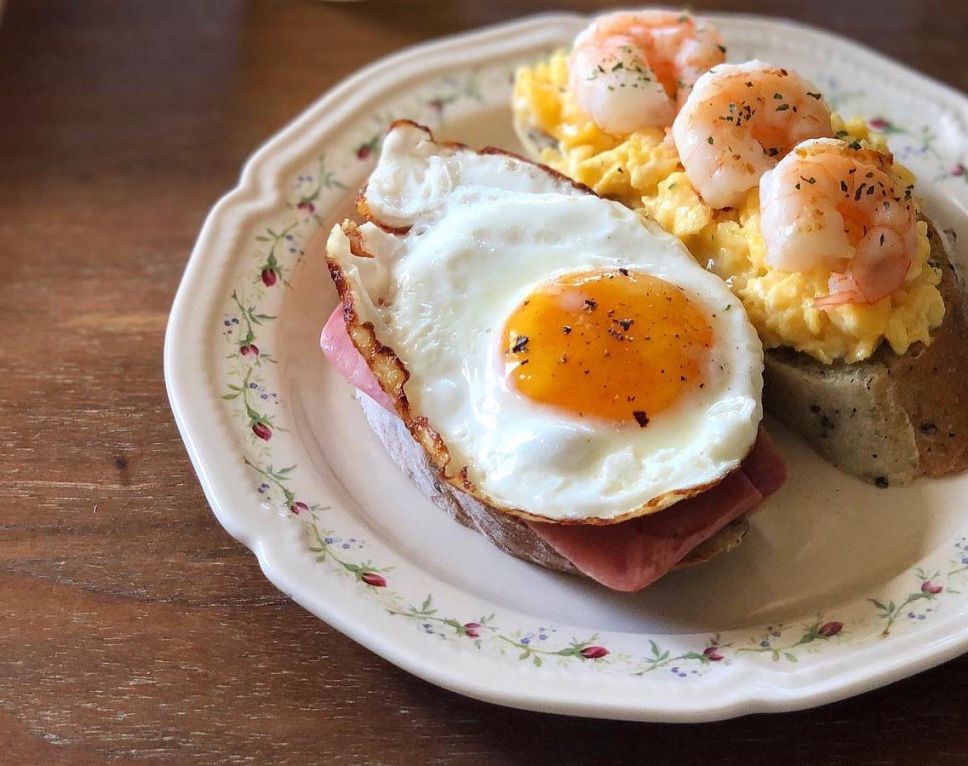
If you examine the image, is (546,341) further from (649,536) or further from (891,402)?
(891,402)

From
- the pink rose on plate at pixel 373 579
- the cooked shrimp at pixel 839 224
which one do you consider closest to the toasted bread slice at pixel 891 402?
the cooked shrimp at pixel 839 224

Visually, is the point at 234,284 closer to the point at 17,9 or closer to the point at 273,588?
the point at 273,588

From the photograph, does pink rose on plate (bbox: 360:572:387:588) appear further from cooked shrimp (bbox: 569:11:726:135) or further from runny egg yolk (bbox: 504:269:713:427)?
cooked shrimp (bbox: 569:11:726:135)

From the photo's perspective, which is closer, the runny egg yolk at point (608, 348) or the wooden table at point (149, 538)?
the wooden table at point (149, 538)

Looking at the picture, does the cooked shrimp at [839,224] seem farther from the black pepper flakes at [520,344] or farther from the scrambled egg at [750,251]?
the black pepper flakes at [520,344]

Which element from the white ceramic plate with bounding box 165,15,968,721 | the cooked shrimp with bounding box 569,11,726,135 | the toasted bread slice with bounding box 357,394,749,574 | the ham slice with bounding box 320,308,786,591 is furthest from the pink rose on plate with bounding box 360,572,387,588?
the cooked shrimp with bounding box 569,11,726,135

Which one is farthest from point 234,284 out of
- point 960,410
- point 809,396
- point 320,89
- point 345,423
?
point 960,410
